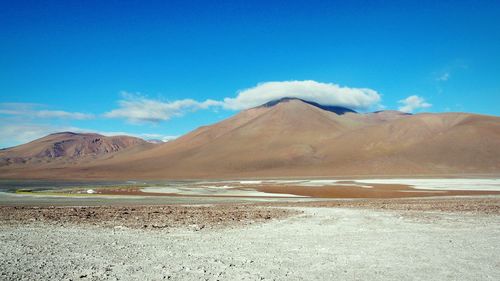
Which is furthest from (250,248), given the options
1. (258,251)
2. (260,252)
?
(260,252)

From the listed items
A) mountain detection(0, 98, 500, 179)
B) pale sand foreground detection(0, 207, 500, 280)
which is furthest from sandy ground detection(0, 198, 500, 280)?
mountain detection(0, 98, 500, 179)

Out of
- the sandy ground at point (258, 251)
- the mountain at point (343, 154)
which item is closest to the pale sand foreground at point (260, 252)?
the sandy ground at point (258, 251)

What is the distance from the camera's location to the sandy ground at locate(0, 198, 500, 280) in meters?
8.97

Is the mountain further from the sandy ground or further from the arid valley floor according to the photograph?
A: the sandy ground

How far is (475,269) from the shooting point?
9383 mm

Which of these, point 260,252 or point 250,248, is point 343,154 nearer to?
point 250,248

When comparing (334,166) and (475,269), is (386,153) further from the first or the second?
(475,269)

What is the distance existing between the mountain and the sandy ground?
335 ft

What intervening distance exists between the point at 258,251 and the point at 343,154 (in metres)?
138

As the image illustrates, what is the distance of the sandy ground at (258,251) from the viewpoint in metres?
8.97

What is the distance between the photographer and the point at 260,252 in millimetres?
11406

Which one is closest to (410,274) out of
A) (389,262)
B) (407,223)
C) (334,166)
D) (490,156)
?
(389,262)

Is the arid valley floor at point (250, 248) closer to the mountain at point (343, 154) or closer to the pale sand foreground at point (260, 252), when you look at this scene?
the pale sand foreground at point (260, 252)

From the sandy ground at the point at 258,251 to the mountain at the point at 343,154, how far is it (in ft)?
335
